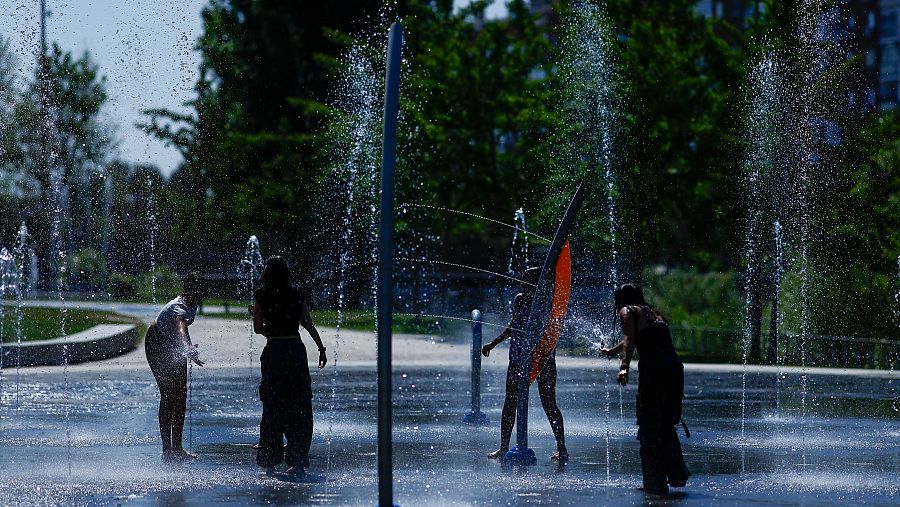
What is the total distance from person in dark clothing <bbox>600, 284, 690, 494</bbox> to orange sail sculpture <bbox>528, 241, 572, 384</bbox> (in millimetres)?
1002

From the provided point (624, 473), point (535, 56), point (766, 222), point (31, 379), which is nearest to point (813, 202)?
point (766, 222)

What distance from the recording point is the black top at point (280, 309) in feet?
38.0

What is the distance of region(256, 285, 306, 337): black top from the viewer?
38.0 feet

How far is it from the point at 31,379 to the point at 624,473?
44.4 ft

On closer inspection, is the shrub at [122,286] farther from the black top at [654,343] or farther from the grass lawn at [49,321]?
the black top at [654,343]

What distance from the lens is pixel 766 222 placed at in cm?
3412

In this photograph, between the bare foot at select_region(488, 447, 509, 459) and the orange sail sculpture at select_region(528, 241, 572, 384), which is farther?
the bare foot at select_region(488, 447, 509, 459)

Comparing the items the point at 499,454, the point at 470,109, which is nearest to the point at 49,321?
the point at 470,109

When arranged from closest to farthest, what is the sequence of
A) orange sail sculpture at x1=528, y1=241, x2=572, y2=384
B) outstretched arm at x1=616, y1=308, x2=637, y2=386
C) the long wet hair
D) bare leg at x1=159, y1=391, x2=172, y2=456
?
outstretched arm at x1=616, y1=308, x2=637, y2=386 → the long wet hair → orange sail sculpture at x1=528, y1=241, x2=572, y2=384 → bare leg at x1=159, y1=391, x2=172, y2=456

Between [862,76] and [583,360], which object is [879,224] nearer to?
[862,76]

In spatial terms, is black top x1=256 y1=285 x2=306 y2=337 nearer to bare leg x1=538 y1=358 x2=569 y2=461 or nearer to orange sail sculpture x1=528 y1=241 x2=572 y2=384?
orange sail sculpture x1=528 y1=241 x2=572 y2=384

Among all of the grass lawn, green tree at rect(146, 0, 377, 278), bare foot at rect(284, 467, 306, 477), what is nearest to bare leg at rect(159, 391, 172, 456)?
bare foot at rect(284, 467, 306, 477)

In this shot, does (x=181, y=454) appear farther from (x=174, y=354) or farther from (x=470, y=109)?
(x=470, y=109)

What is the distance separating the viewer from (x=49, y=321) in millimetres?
33594
